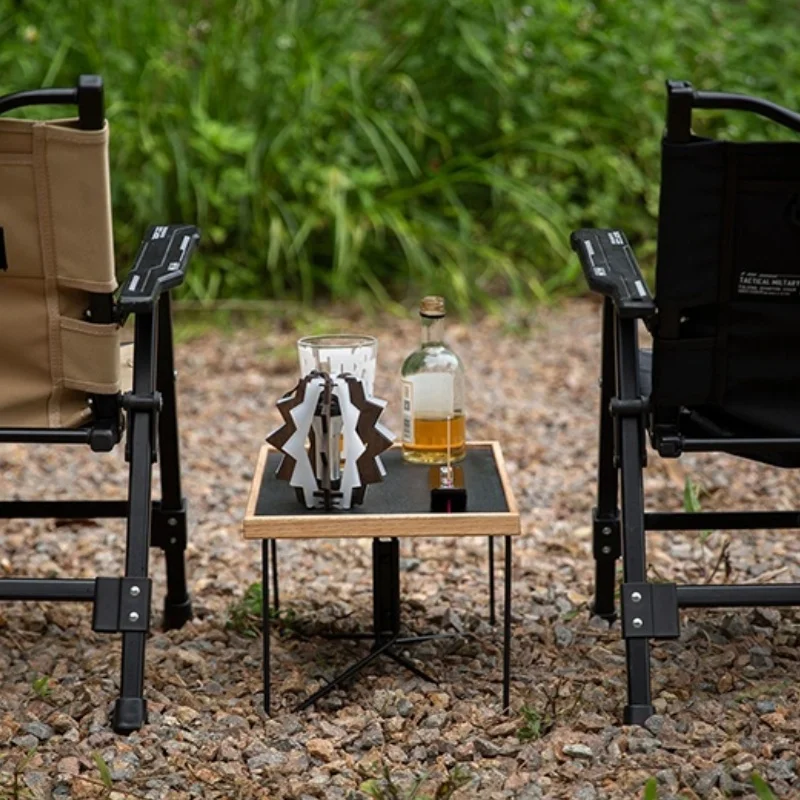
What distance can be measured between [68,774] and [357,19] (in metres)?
3.89

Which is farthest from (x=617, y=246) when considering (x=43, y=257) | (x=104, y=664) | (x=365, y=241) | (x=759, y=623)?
(x=365, y=241)

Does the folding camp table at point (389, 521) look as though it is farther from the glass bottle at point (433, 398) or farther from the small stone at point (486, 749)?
the small stone at point (486, 749)

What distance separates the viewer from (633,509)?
8.09 feet

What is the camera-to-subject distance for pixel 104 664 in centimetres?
272

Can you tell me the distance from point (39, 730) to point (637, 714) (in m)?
0.95

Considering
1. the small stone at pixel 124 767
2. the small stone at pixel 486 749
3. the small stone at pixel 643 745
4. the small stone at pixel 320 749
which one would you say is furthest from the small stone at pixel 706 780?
the small stone at pixel 124 767

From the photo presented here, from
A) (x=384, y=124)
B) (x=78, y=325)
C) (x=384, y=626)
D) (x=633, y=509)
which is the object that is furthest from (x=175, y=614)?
(x=384, y=124)

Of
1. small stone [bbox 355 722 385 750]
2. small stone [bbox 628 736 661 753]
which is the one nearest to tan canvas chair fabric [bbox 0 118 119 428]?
small stone [bbox 355 722 385 750]

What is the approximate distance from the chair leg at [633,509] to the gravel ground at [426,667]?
2.6 inches

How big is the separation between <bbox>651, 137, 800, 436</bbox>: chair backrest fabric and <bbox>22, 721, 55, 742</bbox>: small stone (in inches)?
44.2

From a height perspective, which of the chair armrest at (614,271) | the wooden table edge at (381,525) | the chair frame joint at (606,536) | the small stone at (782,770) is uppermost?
the chair armrest at (614,271)

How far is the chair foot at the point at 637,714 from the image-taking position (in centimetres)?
238

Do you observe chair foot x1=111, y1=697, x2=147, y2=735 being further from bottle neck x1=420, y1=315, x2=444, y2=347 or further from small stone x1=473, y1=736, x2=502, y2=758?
bottle neck x1=420, y1=315, x2=444, y2=347

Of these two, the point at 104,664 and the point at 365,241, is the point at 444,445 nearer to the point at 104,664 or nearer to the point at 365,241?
the point at 104,664
